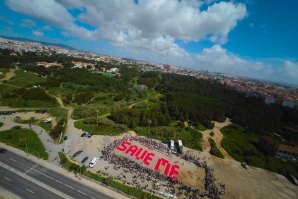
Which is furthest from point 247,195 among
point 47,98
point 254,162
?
point 47,98

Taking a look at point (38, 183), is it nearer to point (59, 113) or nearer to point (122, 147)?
point (122, 147)

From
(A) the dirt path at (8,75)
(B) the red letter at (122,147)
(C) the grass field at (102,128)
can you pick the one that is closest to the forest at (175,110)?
(C) the grass field at (102,128)

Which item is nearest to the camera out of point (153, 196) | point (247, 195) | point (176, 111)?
point (153, 196)

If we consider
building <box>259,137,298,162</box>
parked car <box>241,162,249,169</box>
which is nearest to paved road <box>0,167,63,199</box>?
parked car <box>241,162,249,169</box>

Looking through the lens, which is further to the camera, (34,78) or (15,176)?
(34,78)

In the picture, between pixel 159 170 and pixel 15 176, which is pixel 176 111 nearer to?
pixel 159 170

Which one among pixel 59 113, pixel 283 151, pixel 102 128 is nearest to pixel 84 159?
pixel 102 128

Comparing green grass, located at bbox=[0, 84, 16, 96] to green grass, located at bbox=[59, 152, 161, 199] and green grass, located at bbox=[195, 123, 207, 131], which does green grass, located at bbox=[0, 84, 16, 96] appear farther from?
green grass, located at bbox=[195, 123, 207, 131]
